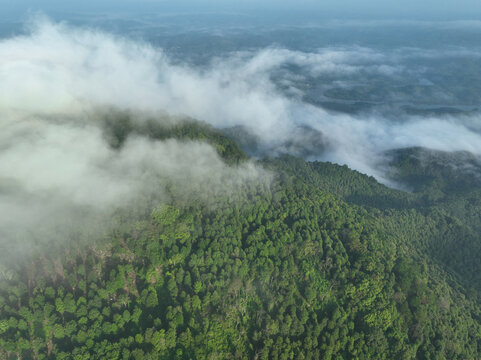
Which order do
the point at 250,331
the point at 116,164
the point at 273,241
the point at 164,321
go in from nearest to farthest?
1. the point at 164,321
2. the point at 250,331
3. the point at 273,241
4. the point at 116,164

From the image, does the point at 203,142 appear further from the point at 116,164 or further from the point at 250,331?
the point at 250,331

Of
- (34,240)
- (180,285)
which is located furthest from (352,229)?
(34,240)

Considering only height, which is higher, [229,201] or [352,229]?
[229,201]

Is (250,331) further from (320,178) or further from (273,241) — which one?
(320,178)

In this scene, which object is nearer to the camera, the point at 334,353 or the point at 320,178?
the point at 334,353

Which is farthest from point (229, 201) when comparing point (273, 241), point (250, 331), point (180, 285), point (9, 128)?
point (9, 128)

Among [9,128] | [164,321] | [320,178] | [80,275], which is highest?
[9,128]

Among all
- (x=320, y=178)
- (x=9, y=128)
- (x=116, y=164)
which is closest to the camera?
(x=116, y=164)
